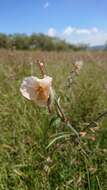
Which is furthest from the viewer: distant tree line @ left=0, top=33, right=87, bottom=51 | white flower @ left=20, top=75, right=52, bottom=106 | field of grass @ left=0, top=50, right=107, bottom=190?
distant tree line @ left=0, top=33, right=87, bottom=51

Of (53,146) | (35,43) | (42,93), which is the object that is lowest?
(53,146)

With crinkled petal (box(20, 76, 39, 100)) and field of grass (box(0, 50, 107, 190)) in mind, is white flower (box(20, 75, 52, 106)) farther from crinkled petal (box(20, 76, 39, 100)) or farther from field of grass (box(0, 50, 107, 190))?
field of grass (box(0, 50, 107, 190))

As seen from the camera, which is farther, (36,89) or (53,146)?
(53,146)

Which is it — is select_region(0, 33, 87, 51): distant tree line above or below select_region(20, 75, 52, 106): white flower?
above

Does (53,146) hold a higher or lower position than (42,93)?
lower

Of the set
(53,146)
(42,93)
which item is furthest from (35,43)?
(42,93)

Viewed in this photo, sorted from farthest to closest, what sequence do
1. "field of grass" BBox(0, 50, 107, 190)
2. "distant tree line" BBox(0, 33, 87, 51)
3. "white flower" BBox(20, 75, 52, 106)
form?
"distant tree line" BBox(0, 33, 87, 51) → "field of grass" BBox(0, 50, 107, 190) → "white flower" BBox(20, 75, 52, 106)

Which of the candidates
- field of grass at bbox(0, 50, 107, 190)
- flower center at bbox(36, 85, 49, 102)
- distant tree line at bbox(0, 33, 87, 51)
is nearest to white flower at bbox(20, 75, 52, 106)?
flower center at bbox(36, 85, 49, 102)

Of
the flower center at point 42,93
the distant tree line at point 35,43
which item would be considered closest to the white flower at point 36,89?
the flower center at point 42,93

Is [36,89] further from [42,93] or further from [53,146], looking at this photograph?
[53,146]
